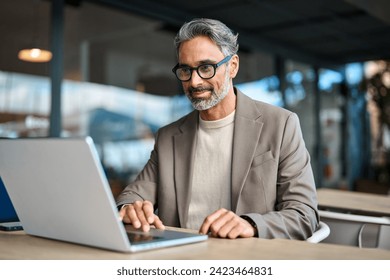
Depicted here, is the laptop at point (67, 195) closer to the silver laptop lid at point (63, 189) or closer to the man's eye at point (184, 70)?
the silver laptop lid at point (63, 189)

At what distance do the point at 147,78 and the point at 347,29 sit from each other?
3.30 m

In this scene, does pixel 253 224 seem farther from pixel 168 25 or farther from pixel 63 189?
pixel 168 25

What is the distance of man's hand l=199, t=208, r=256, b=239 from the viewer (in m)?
1.56

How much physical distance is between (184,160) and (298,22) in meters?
5.65

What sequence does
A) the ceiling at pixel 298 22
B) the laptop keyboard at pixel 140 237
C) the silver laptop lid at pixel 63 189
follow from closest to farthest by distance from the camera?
the silver laptop lid at pixel 63 189 → the laptop keyboard at pixel 140 237 → the ceiling at pixel 298 22

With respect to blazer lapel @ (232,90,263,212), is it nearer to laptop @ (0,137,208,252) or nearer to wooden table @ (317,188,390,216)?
laptop @ (0,137,208,252)

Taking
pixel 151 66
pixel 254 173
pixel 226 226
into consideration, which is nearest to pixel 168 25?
pixel 151 66

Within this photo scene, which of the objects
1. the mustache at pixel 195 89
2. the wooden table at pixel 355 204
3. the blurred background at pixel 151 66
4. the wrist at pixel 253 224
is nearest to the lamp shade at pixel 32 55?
the blurred background at pixel 151 66

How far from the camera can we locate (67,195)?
1.32 m

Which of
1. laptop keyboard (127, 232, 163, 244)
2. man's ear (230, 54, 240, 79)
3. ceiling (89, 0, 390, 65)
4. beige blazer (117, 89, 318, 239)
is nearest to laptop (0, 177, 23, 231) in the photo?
beige blazer (117, 89, 318, 239)

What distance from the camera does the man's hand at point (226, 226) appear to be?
1563 mm

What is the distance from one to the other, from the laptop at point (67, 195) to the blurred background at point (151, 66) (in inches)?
150

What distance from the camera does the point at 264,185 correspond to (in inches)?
82.7
